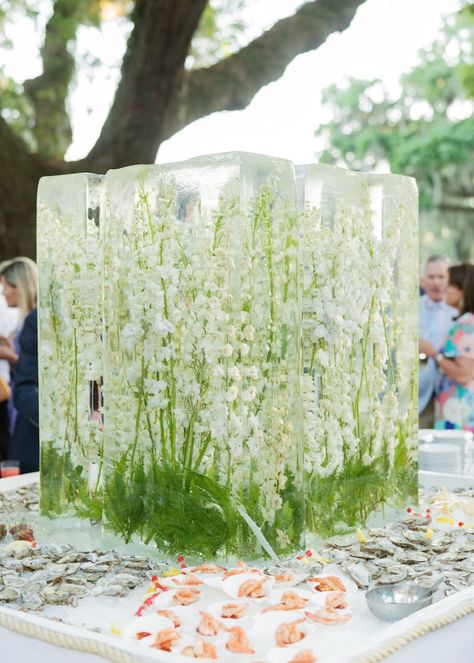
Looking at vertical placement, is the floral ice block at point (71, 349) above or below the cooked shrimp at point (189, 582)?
above

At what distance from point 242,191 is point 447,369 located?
251cm

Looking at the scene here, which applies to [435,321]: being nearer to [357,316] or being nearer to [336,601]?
[357,316]

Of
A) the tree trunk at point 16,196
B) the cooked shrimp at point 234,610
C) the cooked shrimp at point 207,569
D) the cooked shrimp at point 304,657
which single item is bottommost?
the cooked shrimp at point 207,569

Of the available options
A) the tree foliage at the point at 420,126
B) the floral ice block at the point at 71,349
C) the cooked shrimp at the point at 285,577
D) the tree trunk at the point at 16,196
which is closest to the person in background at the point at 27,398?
the floral ice block at the point at 71,349

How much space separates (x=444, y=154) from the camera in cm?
1692

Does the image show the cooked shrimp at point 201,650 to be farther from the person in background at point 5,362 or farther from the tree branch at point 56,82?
the tree branch at point 56,82

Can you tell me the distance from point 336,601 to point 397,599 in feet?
0.37

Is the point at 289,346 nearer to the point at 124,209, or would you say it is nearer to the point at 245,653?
the point at 124,209

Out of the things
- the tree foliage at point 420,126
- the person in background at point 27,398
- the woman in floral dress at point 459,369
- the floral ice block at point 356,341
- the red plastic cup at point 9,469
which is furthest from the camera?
the tree foliage at point 420,126

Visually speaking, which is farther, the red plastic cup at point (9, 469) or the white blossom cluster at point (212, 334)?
the red plastic cup at point (9, 469)

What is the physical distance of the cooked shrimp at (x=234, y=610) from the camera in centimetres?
158

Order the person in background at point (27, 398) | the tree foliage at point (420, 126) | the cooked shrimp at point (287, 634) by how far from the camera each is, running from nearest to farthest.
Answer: the cooked shrimp at point (287, 634), the person in background at point (27, 398), the tree foliage at point (420, 126)

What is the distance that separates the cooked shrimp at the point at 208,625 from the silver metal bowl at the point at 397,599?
0.98ft

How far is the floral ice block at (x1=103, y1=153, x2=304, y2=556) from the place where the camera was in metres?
1.96
